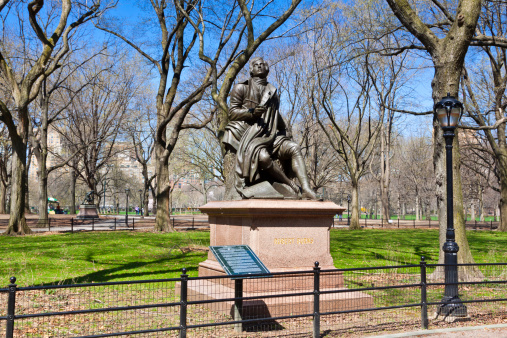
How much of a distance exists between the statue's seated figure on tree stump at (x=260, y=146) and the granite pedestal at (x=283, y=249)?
58 cm

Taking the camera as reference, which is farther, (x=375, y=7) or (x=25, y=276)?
(x=375, y=7)

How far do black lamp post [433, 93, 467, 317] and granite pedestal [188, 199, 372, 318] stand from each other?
133cm

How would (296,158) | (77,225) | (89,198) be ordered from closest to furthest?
(296,158), (77,225), (89,198)

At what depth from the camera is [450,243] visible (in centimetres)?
827

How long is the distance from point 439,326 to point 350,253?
8.82 m

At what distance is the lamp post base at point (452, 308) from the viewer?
→ 7906mm

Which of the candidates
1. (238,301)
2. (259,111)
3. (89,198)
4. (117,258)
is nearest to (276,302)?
(238,301)

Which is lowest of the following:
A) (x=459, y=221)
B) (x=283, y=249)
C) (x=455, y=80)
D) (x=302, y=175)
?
(x=283, y=249)

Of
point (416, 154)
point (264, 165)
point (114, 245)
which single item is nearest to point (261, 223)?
point (264, 165)

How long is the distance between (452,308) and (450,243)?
1.11 meters

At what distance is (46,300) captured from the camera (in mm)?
8594

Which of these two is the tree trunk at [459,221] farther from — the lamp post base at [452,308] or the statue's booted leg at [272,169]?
the statue's booted leg at [272,169]

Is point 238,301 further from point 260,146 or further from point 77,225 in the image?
point 77,225

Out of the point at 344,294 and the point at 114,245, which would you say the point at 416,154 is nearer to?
the point at 114,245
